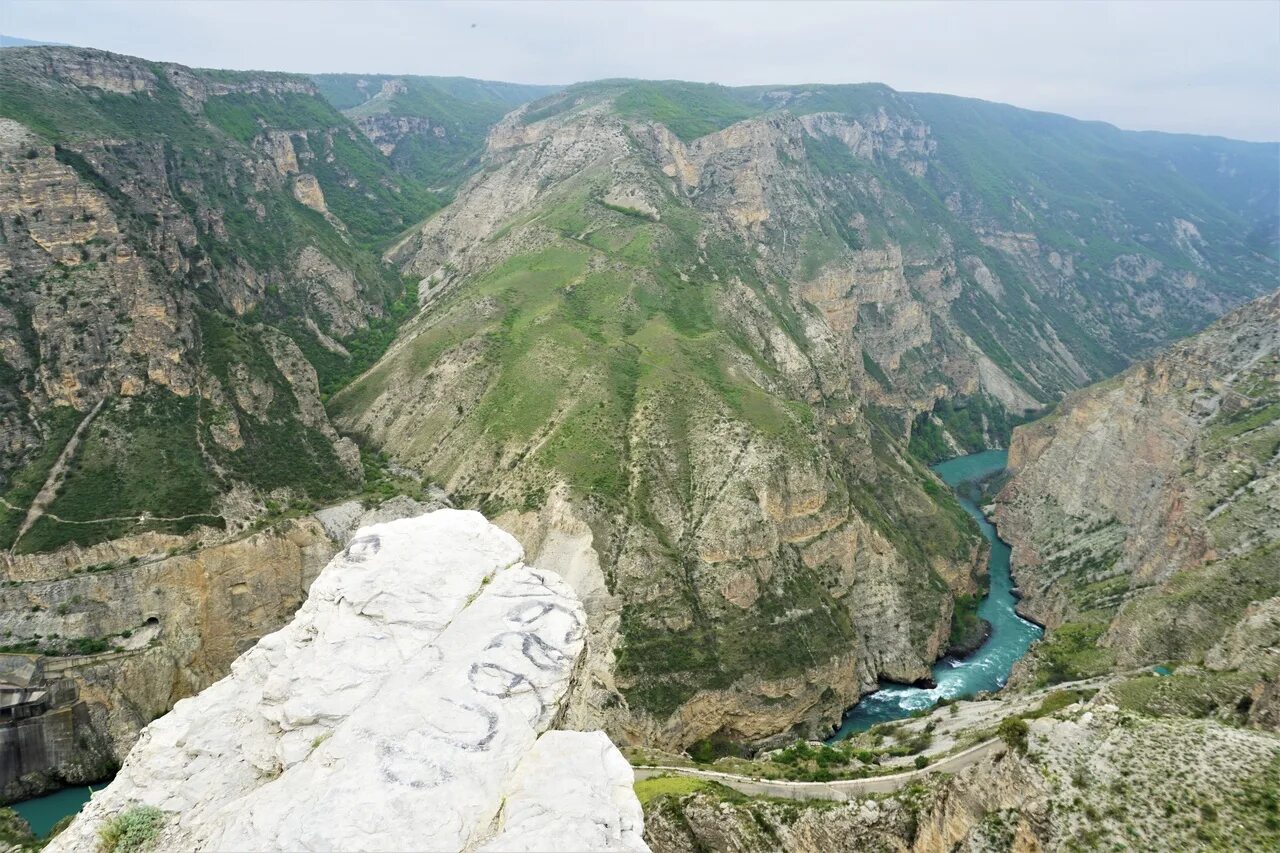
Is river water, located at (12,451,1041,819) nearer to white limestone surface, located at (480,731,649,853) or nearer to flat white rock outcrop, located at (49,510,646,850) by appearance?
flat white rock outcrop, located at (49,510,646,850)

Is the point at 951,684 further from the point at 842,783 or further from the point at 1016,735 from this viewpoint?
the point at 1016,735

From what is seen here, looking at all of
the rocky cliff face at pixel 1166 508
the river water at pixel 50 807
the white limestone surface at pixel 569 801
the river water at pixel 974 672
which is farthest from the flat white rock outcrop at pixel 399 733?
the river water at pixel 974 672

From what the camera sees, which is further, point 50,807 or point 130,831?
point 50,807

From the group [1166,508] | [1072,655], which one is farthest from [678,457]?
[1166,508]

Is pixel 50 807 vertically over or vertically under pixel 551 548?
under

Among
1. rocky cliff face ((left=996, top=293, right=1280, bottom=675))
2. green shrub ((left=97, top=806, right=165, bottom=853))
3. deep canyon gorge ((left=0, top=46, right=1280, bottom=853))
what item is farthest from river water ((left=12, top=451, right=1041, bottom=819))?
green shrub ((left=97, top=806, right=165, bottom=853))

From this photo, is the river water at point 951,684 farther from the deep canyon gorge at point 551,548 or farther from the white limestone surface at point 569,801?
the white limestone surface at point 569,801
